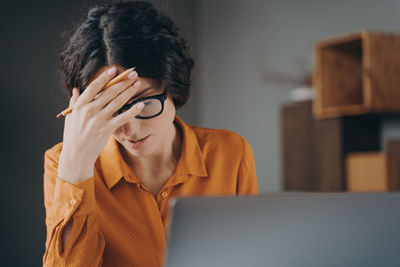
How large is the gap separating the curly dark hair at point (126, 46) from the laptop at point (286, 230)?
625 millimetres

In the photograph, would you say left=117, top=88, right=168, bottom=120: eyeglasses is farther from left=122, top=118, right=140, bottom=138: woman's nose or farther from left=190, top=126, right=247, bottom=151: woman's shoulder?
left=190, top=126, right=247, bottom=151: woman's shoulder

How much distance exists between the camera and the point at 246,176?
1.33m

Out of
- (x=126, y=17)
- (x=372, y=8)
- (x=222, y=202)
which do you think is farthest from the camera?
(x=372, y=8)

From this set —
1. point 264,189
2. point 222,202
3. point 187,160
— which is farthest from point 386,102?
point 222,202

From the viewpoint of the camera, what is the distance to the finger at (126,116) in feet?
3.44

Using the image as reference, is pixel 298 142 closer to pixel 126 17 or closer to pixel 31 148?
pixel 31 148

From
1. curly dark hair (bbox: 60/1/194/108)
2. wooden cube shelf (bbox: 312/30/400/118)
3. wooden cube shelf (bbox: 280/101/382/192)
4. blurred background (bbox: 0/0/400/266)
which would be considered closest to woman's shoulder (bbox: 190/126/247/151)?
curly dark hair (bbox: 60/1/194/108)

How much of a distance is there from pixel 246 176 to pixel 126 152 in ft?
1.06

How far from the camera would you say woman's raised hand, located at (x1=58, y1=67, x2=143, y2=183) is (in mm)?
1017

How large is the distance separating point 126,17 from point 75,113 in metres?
0.29

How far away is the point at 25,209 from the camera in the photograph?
3.33 metres

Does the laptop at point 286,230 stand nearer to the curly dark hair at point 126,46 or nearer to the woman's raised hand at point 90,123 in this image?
the woman's raised hand at point 90,123

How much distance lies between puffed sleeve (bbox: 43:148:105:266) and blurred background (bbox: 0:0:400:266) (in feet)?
3.88

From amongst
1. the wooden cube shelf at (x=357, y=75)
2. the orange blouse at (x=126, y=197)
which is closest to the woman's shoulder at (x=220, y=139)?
the orange blouse at (x=126, y=197)
